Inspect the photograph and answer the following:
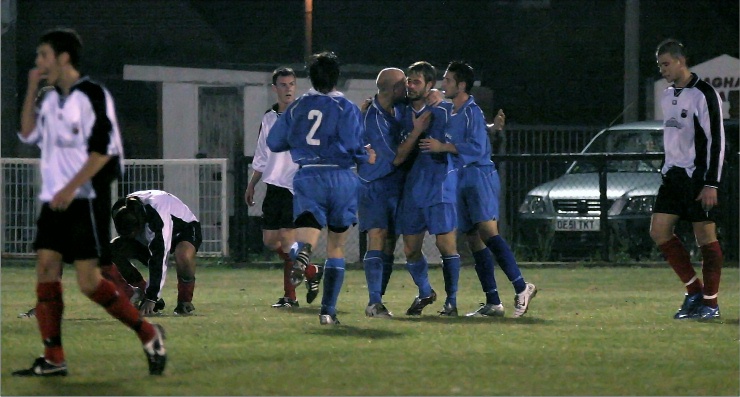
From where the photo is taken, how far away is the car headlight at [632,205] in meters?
18.2

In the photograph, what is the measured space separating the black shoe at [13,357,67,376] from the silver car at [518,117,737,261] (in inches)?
446

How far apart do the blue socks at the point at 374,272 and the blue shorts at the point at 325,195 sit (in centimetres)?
79

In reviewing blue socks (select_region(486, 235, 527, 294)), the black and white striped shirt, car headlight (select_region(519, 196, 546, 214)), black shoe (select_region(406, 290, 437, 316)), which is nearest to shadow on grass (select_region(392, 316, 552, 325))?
black shoe (select_region(406, 290, 437, 316))

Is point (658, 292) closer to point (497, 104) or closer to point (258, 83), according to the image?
point (258, 83)

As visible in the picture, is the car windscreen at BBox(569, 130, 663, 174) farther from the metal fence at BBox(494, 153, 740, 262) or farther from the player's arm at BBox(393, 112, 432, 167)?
the player's arm at BBox(393, 112, 432, 167)

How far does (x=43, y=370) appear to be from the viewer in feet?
25.5

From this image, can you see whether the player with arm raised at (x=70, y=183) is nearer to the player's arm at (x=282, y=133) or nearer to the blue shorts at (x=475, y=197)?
the player's arm at (x=282, y=133)

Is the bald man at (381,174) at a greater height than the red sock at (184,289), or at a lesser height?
greater

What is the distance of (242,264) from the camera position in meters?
18.5

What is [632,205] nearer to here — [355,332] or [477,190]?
[477,190]

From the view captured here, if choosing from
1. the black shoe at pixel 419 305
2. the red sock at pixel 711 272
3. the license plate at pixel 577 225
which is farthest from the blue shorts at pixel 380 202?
the license plate at pixel 577 225

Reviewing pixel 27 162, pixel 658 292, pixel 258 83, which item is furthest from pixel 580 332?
pixel 258 83

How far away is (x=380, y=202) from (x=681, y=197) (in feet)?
7.43

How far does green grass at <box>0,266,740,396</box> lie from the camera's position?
7465mm
